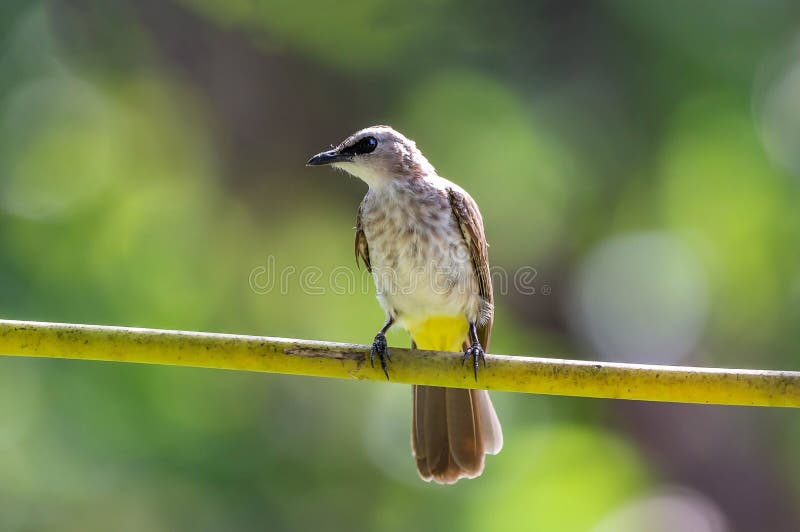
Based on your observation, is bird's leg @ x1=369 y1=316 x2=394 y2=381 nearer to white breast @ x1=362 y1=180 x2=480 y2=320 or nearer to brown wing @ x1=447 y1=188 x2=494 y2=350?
white breast @ x1=362 y1=180 x2=480 y2=320

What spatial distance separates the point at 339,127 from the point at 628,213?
7.79 ft

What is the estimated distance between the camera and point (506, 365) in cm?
274

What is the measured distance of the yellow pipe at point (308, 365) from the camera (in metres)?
2.52

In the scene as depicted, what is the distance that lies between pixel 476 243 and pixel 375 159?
0.67m

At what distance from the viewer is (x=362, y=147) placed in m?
4.61

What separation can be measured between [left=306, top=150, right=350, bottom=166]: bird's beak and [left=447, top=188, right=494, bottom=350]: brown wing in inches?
22.3

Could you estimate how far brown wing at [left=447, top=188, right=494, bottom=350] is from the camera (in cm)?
446

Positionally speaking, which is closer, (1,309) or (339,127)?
(1,309)

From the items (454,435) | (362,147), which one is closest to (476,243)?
(362,147)

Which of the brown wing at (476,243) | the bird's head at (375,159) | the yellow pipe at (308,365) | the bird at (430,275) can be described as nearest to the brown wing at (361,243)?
the bird at (430,275)

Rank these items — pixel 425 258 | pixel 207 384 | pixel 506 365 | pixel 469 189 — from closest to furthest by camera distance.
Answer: pixel 506 365, pixel 425 258, pixel 207 384, pixel 469 189

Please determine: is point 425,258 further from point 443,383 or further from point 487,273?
point 443,383

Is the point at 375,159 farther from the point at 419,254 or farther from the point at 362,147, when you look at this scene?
the point at 419,254

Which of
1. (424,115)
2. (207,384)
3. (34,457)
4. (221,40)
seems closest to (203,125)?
(221,40)
